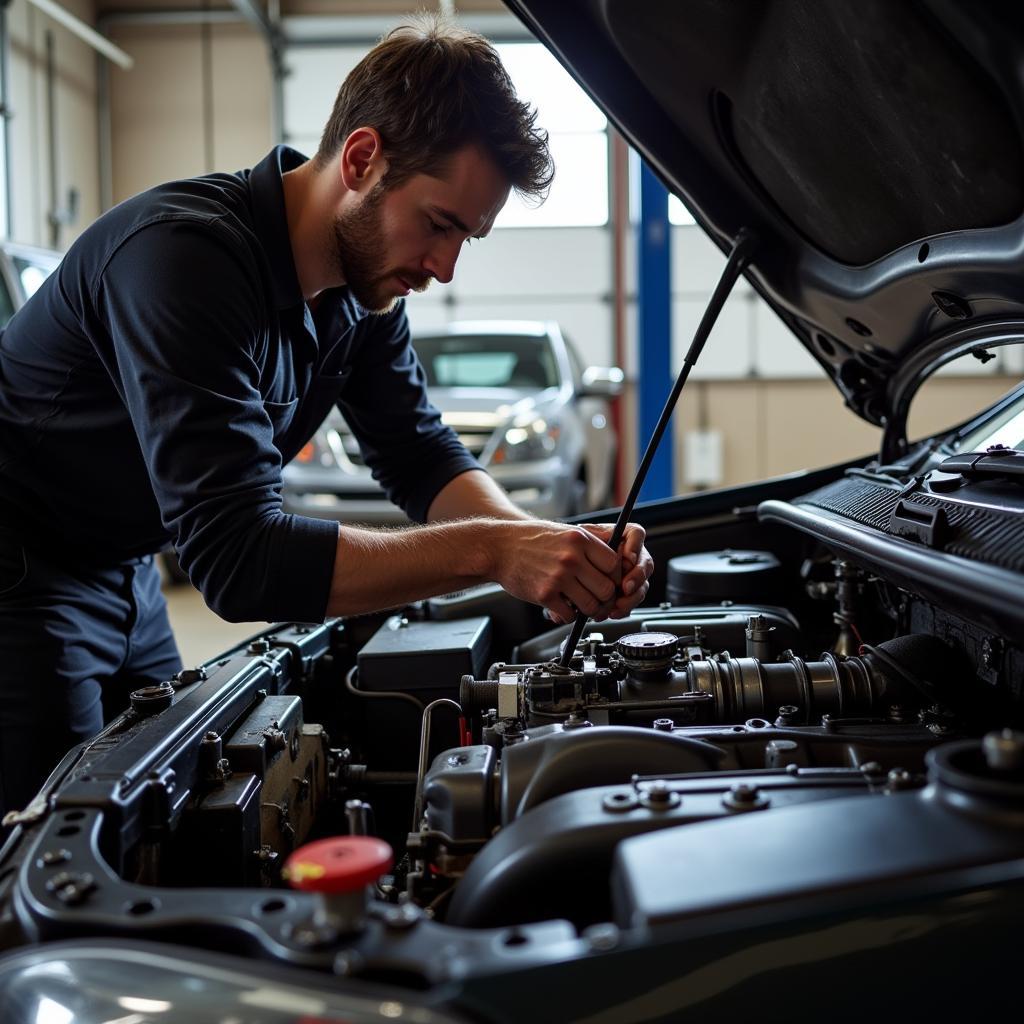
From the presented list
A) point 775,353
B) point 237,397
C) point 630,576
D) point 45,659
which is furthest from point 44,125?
point 630,576

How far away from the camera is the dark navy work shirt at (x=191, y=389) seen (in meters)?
1.32

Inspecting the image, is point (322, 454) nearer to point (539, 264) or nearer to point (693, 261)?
point (539, 264)

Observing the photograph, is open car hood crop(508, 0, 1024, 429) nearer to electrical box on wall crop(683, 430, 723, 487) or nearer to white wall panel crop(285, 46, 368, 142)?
electrical box on wall crop(683, 430, 723, 487)

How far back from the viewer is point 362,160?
1562 millimetres

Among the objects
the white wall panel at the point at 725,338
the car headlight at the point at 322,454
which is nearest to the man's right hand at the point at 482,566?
the car headlight at the point at 322,454

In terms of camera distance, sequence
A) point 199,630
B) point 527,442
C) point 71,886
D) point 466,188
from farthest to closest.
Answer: point 199,630 < point 527,442 < point 466,188 < point 71,886

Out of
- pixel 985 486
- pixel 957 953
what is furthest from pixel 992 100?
pixel 957 953

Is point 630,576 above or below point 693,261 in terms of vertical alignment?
below

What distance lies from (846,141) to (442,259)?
637mm

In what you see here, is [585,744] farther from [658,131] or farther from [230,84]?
[230,84]

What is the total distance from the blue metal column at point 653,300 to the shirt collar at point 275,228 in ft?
12.7

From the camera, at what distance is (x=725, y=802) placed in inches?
35.4

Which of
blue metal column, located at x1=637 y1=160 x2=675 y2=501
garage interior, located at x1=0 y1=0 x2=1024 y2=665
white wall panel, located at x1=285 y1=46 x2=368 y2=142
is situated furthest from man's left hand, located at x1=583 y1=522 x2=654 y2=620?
white wall panel, located at x1=285 y1=46 x2=368 y2=142

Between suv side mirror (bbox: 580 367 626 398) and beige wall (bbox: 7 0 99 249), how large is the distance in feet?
14.6
